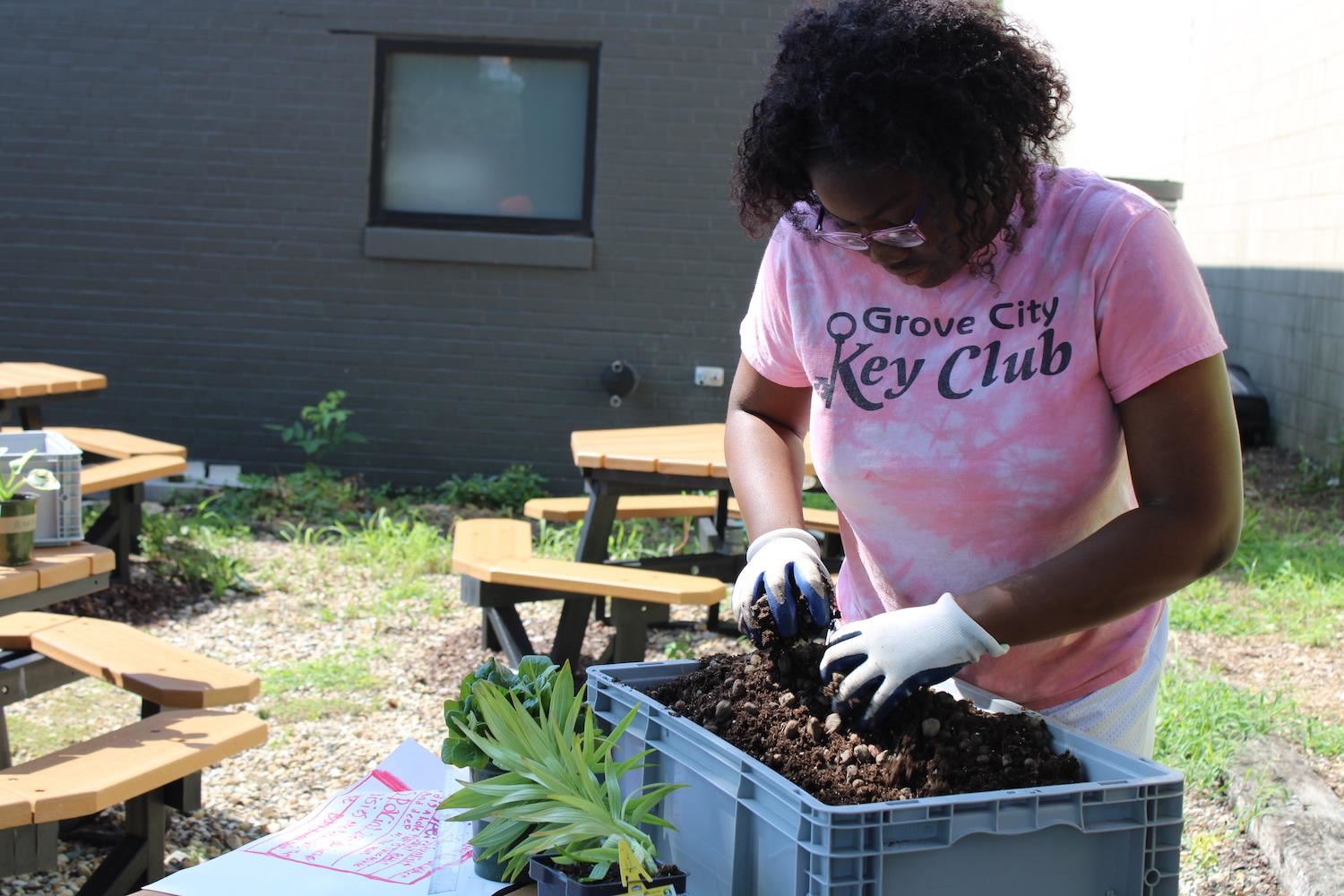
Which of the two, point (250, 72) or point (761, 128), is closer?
point (761, 128)

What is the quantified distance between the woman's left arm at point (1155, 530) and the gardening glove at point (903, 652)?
33 millimetres

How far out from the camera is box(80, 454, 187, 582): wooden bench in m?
6.00

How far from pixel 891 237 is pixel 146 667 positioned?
271 centimetres

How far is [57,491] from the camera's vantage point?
3.95 metres

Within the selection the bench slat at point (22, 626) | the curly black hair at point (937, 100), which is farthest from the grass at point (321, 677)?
the curly black hair at point (937, 100)

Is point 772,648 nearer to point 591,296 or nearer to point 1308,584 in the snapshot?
point 1308,584

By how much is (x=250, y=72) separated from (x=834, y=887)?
7.68m

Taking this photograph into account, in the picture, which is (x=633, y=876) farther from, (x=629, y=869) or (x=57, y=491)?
(x=57, y=491)

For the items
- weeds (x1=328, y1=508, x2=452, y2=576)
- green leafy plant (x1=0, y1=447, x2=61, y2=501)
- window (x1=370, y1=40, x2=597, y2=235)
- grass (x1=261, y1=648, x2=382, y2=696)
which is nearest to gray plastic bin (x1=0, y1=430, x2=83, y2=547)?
green leafy plant (x1=0, y1=447, x2=61, y2=501)

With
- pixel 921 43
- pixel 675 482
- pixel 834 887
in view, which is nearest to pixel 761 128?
pixel 921 43

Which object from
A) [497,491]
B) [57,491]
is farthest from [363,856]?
[497,491]

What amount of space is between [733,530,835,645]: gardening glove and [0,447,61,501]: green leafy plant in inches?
97.8

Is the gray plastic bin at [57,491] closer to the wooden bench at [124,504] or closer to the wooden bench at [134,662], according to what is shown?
the wooden bench at [134,662]

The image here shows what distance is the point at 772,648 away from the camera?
1.93 metres
